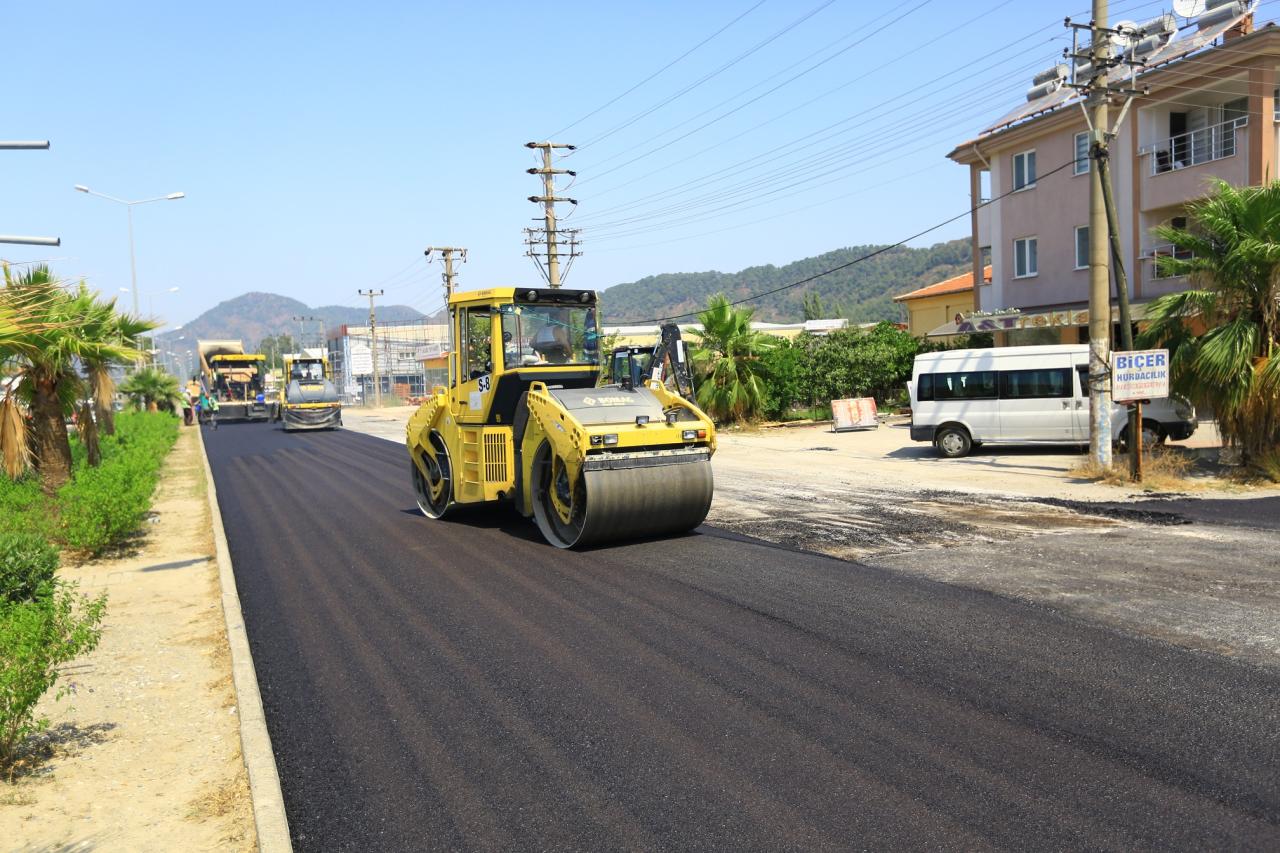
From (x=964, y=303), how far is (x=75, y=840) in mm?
41003

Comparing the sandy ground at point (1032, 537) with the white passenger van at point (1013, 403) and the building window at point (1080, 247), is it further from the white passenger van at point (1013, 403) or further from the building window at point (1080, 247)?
the building window at point (1080, 247)

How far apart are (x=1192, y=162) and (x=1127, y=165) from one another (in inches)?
62.9

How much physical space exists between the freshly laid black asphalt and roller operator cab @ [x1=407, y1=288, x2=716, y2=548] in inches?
51.7

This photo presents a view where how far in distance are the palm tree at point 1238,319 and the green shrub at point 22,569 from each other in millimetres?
15125

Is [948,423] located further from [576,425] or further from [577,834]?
[577,834]

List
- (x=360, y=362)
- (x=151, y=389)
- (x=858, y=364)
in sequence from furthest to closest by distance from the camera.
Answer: (x=360, y=362) → (x=151, y=389) → (x=858, y=364)

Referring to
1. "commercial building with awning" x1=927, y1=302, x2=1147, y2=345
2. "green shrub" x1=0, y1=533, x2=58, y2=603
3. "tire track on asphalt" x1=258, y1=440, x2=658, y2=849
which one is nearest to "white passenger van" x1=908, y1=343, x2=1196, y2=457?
"commercial building with awning" x1=927, y1=302, x2=1147, y2=345

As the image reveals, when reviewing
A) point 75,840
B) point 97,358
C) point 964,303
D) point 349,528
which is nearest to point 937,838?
point 75,840

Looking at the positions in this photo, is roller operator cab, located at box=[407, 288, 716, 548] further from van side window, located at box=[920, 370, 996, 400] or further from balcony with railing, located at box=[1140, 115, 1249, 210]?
balcony with railing, located at box=[1140, 115, 1249, 210]

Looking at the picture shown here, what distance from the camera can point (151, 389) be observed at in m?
48.8

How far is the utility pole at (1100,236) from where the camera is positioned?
1627cm

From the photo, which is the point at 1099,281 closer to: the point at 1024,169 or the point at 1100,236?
the point at 1100,236

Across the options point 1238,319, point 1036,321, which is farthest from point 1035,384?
point 1036,321

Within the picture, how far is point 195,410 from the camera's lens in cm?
5038
